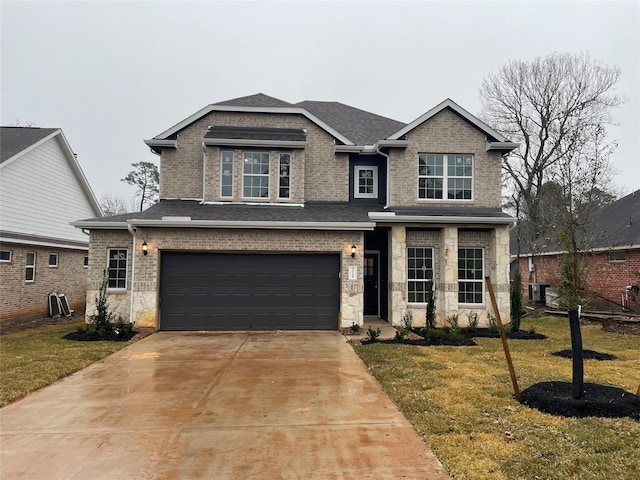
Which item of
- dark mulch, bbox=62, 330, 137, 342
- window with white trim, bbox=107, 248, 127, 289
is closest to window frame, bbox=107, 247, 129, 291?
window with white trim, bbox=107, 248, 127, 289

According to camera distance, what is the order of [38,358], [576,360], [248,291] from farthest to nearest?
[248,291] < [38,358] < [576,360]

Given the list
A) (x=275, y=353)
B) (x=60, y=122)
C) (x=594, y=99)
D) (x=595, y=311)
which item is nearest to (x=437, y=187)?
(x=275, y=353)

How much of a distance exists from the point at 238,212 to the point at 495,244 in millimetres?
8242

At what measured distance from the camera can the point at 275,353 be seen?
352 inches

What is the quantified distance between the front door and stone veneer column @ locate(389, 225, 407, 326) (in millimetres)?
1942

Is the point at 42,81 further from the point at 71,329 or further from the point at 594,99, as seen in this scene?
the point at 594,99

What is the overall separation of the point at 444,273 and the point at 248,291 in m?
6.15

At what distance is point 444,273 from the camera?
1251 centimetres

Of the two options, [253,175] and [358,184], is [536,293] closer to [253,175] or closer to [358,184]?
[358,184]

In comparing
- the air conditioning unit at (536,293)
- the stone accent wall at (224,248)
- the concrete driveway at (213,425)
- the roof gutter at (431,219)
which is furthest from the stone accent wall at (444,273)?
the air conditioning unit at (536,293)

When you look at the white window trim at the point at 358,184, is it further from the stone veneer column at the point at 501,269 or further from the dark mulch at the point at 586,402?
the dark mulch at the point at 586,402

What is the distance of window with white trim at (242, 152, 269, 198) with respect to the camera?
1338 cm

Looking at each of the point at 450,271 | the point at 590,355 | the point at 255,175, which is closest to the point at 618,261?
the point at 450,271

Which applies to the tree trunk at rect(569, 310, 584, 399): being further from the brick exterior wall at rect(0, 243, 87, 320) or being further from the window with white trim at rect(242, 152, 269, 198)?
the brick exterior wall at rect(0, 243, 87, 320)
